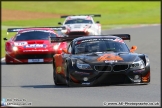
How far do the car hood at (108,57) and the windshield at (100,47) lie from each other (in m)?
0.72

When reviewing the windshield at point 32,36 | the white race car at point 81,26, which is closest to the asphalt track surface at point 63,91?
the windshield at point 32,36

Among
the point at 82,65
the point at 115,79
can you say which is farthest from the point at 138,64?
the point at 82,65

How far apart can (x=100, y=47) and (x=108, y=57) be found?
1275mm

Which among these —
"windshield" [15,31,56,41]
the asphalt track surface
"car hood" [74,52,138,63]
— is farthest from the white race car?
"car hood" [74,52,138,63]

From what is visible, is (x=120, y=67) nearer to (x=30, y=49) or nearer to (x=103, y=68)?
(x=103, y=68)

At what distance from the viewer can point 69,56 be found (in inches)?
558

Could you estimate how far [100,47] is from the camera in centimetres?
1467

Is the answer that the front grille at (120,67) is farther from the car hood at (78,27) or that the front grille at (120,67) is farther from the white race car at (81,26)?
the car hood at (78,27)

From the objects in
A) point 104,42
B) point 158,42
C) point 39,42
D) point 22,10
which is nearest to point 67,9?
point 22,10

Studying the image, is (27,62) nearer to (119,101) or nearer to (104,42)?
(104,42)

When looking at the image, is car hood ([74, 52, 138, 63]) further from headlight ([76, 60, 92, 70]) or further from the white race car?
the white race car

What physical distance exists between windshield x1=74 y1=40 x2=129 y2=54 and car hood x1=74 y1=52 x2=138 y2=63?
2.38 feet

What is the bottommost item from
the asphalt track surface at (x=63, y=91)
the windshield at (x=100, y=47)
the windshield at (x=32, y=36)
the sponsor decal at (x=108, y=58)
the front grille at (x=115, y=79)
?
the asphalt track surface at (x=63, y=91)

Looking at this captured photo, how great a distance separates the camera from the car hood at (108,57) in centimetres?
1334
